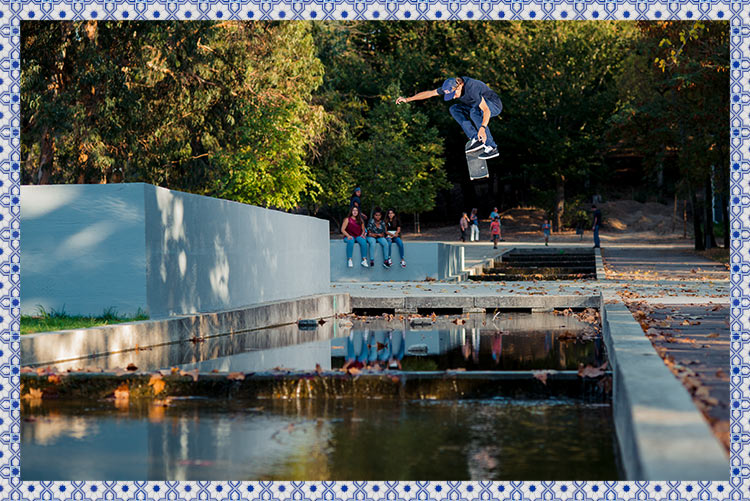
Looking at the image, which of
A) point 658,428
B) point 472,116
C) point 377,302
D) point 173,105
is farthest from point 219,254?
point 173,105

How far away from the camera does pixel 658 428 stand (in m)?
4.52

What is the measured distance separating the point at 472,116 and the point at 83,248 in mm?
5670

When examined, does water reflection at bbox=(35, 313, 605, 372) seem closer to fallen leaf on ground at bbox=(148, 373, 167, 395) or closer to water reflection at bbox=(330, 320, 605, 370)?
water reflection at bbox=(330, 320, 605, 370)

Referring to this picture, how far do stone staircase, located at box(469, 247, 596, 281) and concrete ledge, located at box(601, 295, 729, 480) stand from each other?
18630 millimetres

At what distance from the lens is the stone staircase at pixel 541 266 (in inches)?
1012

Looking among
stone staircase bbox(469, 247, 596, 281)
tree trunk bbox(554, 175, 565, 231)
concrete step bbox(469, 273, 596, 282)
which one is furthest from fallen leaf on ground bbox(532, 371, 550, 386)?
tree trunk bbox(554, 175, 565, 231)

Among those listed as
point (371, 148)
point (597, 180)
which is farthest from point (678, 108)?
point (597, 180)

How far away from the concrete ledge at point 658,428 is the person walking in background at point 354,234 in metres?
15.6

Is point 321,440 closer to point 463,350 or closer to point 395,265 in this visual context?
point 463,350

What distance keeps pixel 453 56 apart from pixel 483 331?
50.5m

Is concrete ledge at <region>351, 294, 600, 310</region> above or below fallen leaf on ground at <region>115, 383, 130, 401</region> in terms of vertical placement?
above

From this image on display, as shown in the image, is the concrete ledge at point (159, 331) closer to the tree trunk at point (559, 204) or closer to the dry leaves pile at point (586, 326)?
the dry leaves pile at point (586, 326)

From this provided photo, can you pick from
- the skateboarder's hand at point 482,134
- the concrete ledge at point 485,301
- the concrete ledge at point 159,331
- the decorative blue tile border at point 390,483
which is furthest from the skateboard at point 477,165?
the concrete ledge at point 159,331

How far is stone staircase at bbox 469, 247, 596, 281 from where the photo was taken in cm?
2570
